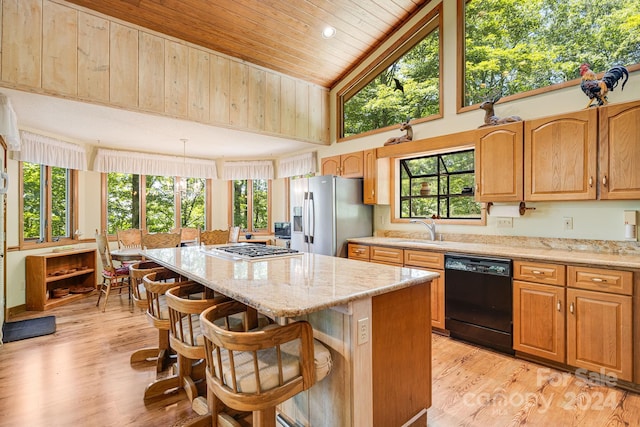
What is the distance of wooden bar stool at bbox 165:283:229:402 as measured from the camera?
1538 millimetres

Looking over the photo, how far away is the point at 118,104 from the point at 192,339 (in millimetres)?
2655

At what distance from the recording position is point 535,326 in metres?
2.54

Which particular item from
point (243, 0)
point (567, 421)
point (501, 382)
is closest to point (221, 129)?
point (243, 0)

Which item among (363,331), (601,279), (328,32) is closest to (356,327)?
(363,331)

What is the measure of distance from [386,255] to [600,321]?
6.21 feet

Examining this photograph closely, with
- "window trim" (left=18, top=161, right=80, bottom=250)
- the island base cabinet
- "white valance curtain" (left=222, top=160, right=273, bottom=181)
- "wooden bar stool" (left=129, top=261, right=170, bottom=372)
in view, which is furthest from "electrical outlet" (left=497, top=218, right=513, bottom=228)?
"window trim" (left=18, top=161, right=80, bottom=250)

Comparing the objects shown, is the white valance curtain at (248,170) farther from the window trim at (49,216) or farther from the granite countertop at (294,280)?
the granite countertop at (294,280)

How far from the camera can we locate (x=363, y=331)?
4.67ft

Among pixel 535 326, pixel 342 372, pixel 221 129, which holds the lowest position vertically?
pixel 535 326

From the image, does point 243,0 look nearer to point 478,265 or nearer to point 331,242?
point 331,242

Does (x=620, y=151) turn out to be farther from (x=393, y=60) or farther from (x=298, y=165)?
(x=298, y=165)

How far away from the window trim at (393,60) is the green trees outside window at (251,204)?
2.21 metres

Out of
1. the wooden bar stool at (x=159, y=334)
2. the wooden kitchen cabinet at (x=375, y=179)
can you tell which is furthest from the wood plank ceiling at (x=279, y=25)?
the wooden bar stool at (x=159, y=334)

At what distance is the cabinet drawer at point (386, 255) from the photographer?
11.5ft
